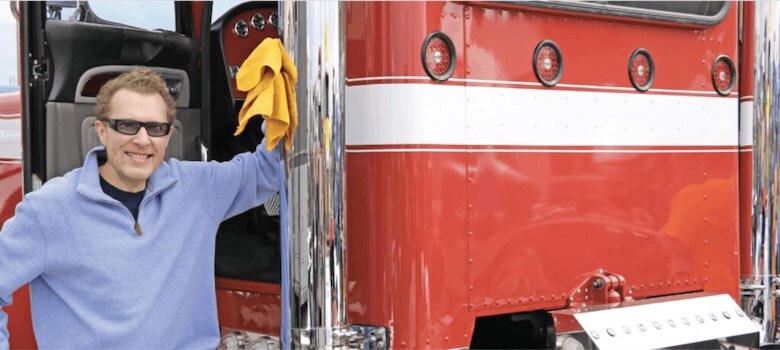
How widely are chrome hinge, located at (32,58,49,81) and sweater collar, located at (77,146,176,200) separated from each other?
54 centimetres

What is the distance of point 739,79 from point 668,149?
29.6 inches

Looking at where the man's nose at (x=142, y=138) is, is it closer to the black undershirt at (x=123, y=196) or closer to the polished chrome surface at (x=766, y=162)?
the black undershirt at (x=123, y=196)

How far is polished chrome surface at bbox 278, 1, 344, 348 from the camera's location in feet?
9.18

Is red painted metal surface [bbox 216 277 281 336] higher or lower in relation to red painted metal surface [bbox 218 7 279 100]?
lower

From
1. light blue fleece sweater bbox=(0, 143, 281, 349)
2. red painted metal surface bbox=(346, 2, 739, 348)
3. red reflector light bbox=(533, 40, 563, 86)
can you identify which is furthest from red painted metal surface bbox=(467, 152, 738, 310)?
light blue fleece sweater bbox=(0, 143, 281, 349)

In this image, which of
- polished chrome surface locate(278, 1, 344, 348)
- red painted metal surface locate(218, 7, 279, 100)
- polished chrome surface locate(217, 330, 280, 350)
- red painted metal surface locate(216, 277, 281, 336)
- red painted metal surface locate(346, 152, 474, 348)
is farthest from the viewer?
red painted metal surface locate(218, 7, 279, 100)

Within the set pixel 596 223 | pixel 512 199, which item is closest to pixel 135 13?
pixel 512 199

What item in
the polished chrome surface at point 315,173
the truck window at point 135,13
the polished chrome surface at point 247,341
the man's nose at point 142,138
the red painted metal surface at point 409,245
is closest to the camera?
the man's nose at point 142,138

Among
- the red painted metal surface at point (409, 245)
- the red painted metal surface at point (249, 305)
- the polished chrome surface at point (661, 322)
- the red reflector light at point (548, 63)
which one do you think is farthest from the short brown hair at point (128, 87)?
the polished chrome surface at point (661, 322)

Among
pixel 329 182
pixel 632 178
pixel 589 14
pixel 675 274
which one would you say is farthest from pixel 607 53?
pixel 329 182

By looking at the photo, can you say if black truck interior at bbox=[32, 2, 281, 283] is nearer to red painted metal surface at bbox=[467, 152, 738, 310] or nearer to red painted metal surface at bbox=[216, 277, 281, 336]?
red painted metal surface at bbox=[216, 277, 281, 336]

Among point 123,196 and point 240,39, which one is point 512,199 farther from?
point 240,39

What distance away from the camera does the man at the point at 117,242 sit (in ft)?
8.39

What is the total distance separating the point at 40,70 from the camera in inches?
124
